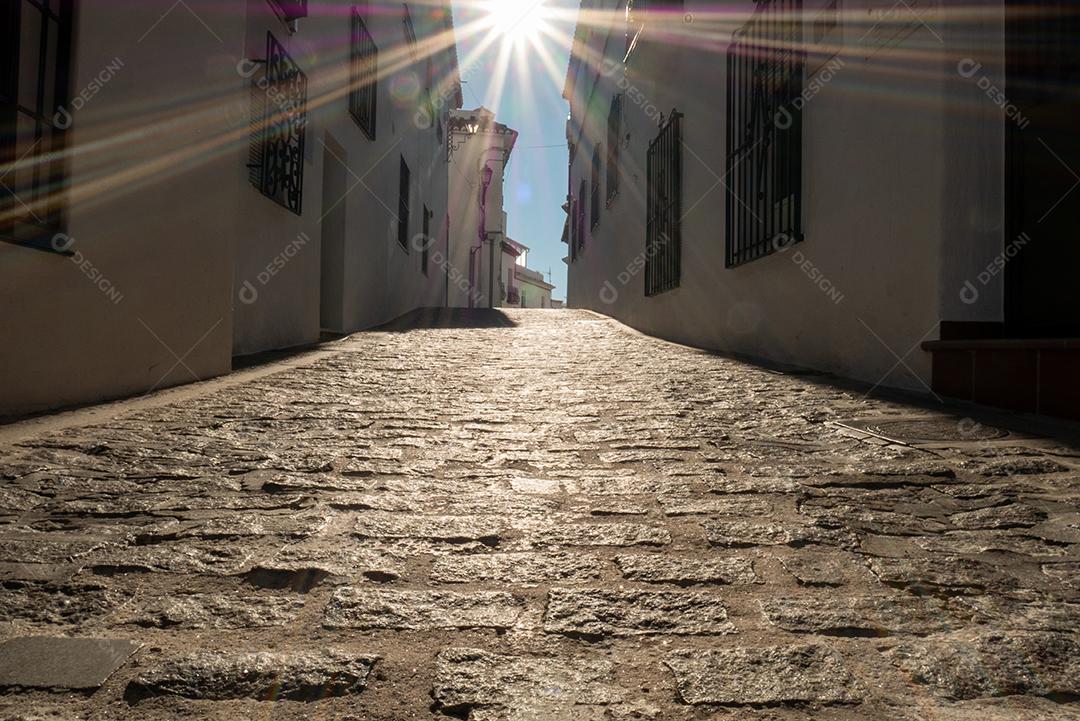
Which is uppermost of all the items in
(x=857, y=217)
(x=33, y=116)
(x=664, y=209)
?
(x=664, y=209)

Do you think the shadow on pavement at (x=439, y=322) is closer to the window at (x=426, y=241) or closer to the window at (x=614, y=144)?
the window at (x=426, y=241)

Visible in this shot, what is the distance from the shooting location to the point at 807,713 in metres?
1.56

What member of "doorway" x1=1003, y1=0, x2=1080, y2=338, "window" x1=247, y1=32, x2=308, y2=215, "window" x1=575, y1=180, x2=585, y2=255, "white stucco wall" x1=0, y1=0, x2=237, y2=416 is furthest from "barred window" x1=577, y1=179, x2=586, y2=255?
"doorway" x1=1003, y1=0, x2=1080, y2=338

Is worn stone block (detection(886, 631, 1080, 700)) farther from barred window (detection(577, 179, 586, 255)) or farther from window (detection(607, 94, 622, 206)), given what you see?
barred window (detection(577, 179, 586, 255))

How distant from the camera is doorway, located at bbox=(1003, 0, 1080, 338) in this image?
3977 mm

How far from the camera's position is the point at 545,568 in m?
2.27

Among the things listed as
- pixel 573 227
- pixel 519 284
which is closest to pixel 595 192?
pixel 573 227

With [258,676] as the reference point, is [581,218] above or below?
above

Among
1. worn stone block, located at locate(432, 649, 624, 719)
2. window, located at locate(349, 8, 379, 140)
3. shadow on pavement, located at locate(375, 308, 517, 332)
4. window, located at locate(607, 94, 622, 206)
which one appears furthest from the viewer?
window, located at locate(607, 94, 622, 206)

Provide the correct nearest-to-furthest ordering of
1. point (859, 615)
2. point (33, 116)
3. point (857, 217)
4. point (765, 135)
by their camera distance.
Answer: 1. point (859, 615)
2. point (33, 116)
3. point (857, 217)
4. point (765, 135)

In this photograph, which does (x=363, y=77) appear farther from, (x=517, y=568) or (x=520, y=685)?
(x=520, y=685)

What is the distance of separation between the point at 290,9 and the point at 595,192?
1291cm

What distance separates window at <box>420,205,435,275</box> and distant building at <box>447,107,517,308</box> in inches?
198

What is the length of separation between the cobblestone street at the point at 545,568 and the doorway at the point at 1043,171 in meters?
0.84
